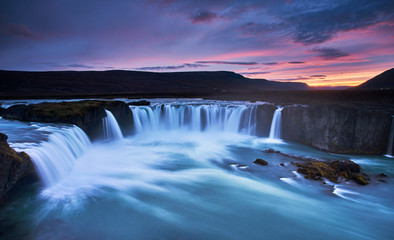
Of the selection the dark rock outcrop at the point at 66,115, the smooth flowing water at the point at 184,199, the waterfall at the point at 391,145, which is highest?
the dark rock outcrop at the point at 66,115

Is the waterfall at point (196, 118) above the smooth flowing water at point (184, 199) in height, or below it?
above

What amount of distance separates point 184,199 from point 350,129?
33.8 feet

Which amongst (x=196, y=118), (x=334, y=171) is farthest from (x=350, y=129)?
(x=196, y=118)

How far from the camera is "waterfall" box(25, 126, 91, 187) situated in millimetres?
6652

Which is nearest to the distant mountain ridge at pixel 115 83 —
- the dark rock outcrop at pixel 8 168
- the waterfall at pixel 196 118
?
the waterfall at pixel 196 118

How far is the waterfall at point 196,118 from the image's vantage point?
60.6 ft

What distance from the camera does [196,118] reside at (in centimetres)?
2094

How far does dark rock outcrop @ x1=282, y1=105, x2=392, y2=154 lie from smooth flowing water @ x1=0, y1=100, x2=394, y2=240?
0.88 m

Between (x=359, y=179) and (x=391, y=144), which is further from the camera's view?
(x=391, y=144)

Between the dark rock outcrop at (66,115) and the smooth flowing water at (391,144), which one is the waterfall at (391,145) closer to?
the smooth flowing water at (391,144)

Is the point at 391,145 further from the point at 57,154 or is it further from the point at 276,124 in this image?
the point at 57,154

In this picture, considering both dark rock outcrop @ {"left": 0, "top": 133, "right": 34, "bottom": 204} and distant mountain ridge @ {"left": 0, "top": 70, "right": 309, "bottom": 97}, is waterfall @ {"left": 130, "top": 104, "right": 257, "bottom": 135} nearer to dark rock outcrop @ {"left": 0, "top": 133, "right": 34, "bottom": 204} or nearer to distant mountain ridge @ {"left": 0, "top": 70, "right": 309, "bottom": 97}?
dark rock outcrop @ {"left": 0, "top": 133, "right": 34, "bottom": 204}

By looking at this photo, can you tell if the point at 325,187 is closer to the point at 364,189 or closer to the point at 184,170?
the point at 364,189

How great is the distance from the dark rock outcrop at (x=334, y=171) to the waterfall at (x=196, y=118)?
8.97 m
